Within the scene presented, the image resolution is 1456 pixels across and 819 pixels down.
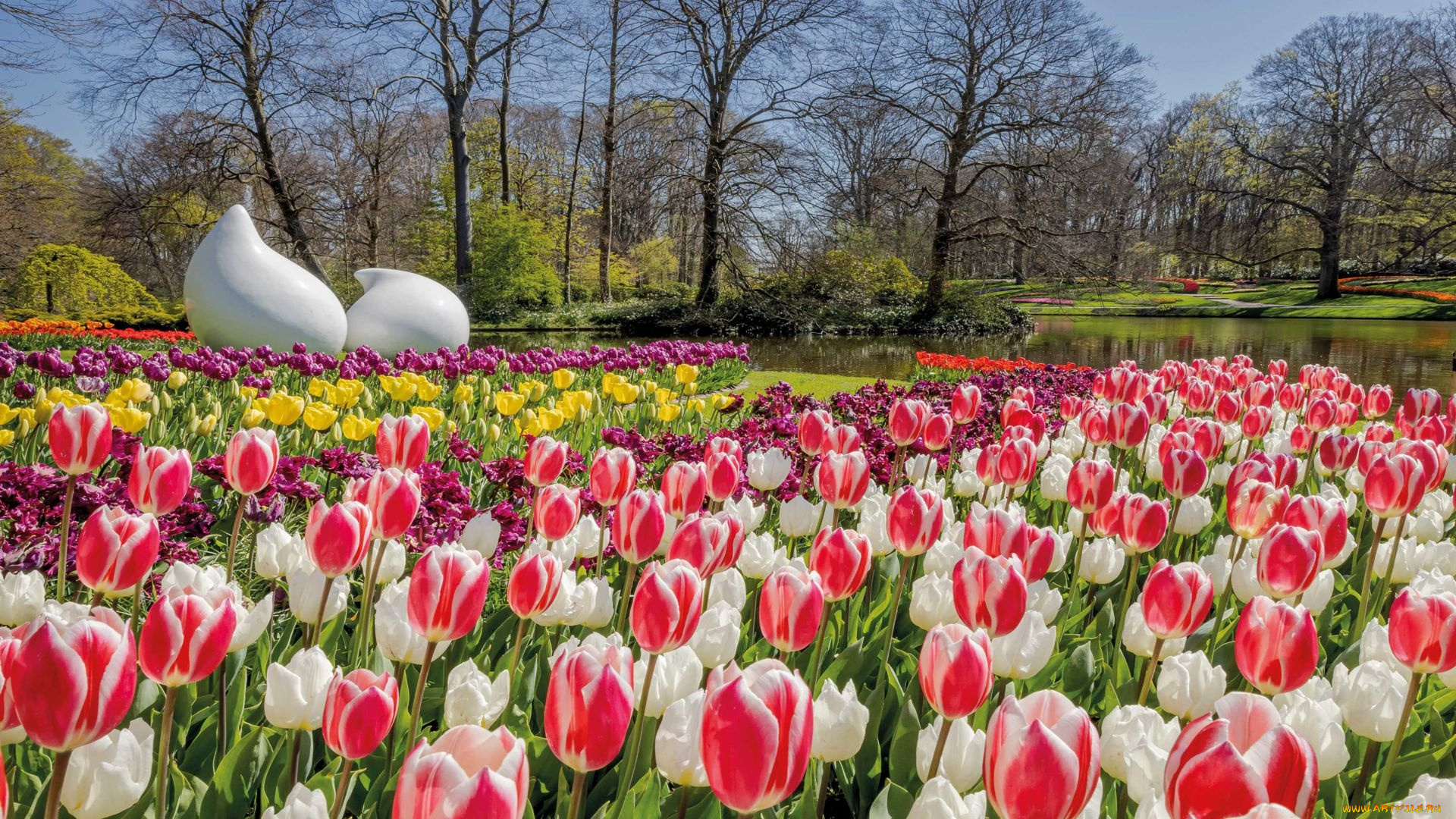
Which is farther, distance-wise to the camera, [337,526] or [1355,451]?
[1355,451]

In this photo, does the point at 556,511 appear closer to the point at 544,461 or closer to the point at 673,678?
the point at 544,461

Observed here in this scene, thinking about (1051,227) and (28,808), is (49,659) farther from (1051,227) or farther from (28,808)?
(1051,227)

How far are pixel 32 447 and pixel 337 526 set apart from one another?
3.16 meters

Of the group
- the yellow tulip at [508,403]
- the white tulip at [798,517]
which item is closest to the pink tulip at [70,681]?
the white tulip at [798,517]

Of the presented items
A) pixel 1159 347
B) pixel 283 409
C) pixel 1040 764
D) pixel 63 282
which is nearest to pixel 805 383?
pixel 283 409

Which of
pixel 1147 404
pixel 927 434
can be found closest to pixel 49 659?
pixel 927 434

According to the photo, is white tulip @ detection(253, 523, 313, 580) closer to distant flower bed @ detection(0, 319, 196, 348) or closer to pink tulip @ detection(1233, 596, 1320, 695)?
pink tulip @ detection(1233, 596, 1320, 695)

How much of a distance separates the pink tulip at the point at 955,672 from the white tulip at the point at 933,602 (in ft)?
1.56

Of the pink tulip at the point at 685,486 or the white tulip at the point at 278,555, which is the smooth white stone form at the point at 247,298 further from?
the pink tulip at the point at 685,486

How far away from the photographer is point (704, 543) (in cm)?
145

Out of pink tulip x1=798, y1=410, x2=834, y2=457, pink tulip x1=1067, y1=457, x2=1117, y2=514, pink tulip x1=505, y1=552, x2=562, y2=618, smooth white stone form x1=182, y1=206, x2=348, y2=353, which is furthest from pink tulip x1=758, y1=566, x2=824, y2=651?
smooth white stone form x1=182, y1=206, x2=348, y2=353

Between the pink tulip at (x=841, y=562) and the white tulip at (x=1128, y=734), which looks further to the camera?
the pink tulip at (x=841, y=562)

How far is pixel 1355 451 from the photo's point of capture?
299 centimetres

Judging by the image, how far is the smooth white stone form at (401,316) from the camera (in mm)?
9930
